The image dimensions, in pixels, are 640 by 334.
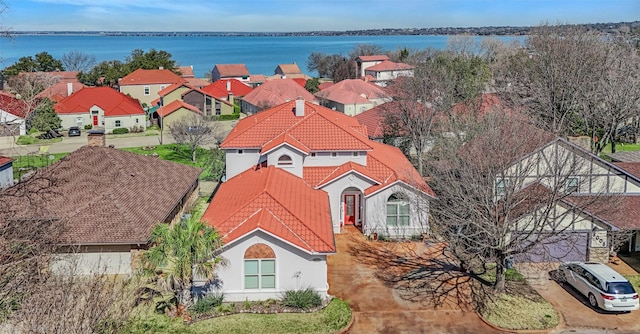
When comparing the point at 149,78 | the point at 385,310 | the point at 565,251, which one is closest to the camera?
the point at 385,310

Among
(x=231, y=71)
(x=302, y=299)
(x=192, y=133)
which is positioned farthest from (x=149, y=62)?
(x=302, y=299)

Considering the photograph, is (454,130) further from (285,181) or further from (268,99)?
(268,99)

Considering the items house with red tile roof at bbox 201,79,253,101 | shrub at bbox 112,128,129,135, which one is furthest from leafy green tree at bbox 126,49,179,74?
shrub at bbox 112,128,129,135

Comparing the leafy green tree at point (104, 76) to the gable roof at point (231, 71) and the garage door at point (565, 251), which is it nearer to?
the gable roof at point (231, 71)

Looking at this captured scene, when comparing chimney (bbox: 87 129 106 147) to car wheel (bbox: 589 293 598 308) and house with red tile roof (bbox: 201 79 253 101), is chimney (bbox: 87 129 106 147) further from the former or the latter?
house with red tile roof (bbox: 201 79 253 101)

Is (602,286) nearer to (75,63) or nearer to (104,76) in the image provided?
(104,76)

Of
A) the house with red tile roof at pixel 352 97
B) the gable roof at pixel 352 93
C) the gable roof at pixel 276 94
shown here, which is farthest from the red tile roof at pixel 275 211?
the gable roof at pixel 352 93

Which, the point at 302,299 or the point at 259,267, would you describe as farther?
the point at 259,267

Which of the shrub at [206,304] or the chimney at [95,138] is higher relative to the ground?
the chimney at [95,138]
